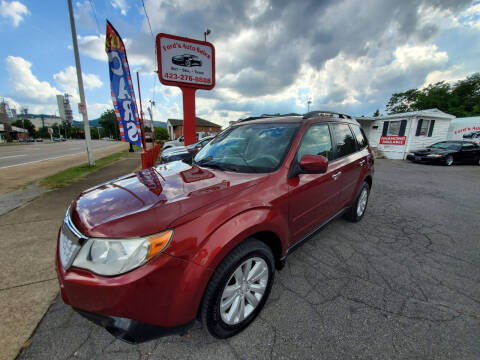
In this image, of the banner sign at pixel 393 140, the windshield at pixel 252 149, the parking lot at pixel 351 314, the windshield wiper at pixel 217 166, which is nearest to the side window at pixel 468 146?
the banner sign at pixel 393 140

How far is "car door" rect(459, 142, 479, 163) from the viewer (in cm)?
1195

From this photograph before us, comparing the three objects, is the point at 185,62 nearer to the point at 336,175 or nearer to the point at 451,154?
the point at 336,175

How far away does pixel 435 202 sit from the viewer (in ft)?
16.1

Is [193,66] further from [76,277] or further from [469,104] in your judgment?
[469,104]

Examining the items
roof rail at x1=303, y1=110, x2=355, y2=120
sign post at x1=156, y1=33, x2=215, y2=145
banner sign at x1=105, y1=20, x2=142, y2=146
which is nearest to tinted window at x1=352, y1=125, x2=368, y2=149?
roof rail at x1=303, y1=110, x2=355, y2=120

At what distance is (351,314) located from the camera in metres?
1.82

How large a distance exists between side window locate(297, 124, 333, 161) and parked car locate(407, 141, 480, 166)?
1325cm

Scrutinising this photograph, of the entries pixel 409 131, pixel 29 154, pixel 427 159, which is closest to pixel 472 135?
pixel 409 131

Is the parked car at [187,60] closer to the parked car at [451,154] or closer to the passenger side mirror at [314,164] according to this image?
the passenger side mirror at [314,164]

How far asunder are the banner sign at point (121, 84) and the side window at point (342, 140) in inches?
282

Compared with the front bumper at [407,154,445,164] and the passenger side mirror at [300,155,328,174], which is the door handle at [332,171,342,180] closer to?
the passenger side mirror at [300,155,328,174]

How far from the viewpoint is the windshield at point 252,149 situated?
6.68ft

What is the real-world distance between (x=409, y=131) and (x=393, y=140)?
1.14m

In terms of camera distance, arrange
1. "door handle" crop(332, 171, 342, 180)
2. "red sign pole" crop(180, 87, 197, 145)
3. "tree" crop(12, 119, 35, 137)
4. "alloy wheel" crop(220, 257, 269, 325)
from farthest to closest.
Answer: "tree" crop(12, 119, 35, 137) < "red sign pole" crop(180, 87, 197, 145) < "door handle" crop(332, 171, 342, 180) < "alloy wheel" crop(220, 257, 269, 325)
